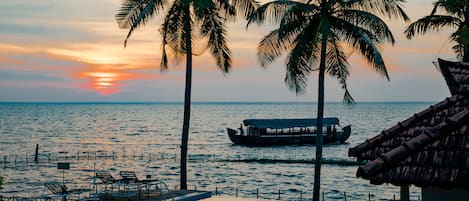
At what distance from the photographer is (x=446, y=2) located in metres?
23.1

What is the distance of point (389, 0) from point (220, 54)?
Result: 7.86m

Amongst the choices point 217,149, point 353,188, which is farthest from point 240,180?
point 217,149

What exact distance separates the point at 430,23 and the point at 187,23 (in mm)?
10094

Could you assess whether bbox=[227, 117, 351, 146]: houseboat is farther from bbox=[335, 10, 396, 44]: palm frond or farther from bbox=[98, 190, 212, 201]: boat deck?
bbox=[335, 10, 396, 44]: palm frond

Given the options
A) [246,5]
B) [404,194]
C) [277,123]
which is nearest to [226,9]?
[246,5]

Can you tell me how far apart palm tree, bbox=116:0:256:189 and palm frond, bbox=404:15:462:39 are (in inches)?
267

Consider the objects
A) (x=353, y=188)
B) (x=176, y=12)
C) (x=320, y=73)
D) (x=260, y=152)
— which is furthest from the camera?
(x=260, y=152)

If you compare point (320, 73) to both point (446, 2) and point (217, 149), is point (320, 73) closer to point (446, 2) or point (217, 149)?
point (446, 2)

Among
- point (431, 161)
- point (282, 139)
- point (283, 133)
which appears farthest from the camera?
A: point (283, 133)

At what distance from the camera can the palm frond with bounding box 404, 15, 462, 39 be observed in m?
24.8

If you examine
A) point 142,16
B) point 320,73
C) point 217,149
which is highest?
point 142,16

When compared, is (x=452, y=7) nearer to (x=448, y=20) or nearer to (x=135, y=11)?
(x=448, y=20)

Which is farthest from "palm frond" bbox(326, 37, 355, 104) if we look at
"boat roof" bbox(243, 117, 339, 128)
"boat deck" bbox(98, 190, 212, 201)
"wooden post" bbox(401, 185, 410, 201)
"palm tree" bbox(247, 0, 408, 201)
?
"boat roof" bbox(243, 117, 339, 128)

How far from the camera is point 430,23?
82.8ft
